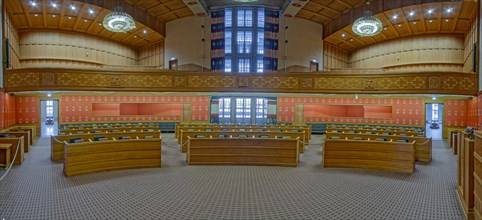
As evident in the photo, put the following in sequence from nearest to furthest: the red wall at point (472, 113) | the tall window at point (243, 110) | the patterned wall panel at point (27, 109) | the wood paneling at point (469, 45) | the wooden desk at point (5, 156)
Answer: the wooden desk at point (5, 156) → the red wall at point (472, 113) → the wood paneling at point (469, 45) → the patterned wall panel at point (27, 109) → the tall window at point (243, 110)

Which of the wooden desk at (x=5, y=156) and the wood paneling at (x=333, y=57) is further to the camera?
the wood paneling at (x=333, y=57)

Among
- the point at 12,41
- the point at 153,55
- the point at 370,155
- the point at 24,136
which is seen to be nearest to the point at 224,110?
the point at 153,55

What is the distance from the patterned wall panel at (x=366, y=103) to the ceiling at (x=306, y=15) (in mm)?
4015

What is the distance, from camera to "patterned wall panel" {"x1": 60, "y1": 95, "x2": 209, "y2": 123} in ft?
44.1

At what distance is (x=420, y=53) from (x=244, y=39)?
9913 mm

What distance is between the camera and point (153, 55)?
17859mm

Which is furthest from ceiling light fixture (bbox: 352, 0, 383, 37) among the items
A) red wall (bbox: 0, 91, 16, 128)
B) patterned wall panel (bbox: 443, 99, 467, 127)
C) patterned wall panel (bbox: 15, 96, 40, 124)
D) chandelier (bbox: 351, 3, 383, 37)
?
patterned wall panel (bbox: 15, 96, 40, 124)

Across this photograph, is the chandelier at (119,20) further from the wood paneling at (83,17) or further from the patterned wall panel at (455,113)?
the patterned wall panel at (455,113)

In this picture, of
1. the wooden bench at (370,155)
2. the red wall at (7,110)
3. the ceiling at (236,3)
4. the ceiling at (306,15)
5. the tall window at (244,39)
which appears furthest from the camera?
the tall window at (244,39)

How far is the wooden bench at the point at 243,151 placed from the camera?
6398 millimetres

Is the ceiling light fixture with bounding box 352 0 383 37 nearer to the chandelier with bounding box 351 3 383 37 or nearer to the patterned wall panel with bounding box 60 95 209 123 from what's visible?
the chandelier with bounding box 351 3 383 37

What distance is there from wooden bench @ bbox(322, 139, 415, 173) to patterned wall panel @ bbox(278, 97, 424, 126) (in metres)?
8.39

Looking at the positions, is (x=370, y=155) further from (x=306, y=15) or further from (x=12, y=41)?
(x=12, y=41)

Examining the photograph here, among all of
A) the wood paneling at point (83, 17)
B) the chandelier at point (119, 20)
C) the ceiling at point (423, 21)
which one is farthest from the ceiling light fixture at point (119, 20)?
the ceiling at point (423, 21)
